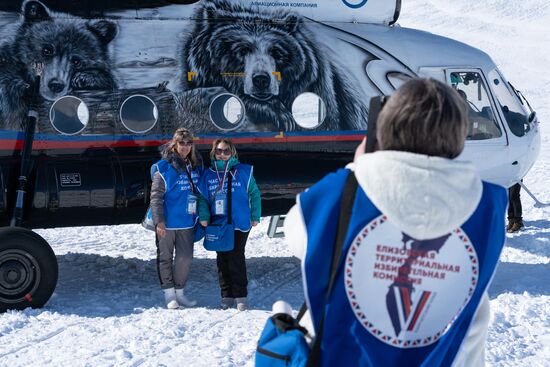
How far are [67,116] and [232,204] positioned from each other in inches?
73.5

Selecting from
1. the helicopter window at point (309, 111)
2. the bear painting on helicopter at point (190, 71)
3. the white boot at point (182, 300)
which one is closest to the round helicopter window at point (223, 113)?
the bear painting on helicopter at point (190, 71)

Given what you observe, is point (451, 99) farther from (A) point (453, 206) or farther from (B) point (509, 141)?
(B) point (509, 141)

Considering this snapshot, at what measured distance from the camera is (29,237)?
6.75 metres

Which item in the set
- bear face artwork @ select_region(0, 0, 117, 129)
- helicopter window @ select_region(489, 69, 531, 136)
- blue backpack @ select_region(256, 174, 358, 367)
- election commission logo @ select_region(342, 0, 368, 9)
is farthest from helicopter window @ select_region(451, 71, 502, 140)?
blue backpack @ select_region(256, 174, 358, 367)

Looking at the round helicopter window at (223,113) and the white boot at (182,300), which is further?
the round helicopter window at (223,113)

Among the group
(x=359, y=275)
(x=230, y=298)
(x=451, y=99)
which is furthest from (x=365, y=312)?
(x=230, y=298)

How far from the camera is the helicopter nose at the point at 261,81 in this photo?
7852 millimetres

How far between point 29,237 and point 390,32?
436 cm

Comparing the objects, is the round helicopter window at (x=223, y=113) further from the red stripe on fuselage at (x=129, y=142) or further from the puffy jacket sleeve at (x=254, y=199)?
the puffy jacket sleeve at (x=254, y=199)

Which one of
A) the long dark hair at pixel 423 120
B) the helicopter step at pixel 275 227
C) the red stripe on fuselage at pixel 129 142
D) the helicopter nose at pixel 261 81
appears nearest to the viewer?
the long dark hair at pixel 423 120

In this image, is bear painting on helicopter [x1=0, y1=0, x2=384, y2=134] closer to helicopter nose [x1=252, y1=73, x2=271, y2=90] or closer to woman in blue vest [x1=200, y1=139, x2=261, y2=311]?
helicopter nose [x1=252, y1=73, x2=271, y2=90]

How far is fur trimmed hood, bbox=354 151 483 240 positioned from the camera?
214 cm

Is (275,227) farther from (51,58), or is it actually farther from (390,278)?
(390,278)

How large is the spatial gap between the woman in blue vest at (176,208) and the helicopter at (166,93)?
0.61 m
